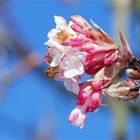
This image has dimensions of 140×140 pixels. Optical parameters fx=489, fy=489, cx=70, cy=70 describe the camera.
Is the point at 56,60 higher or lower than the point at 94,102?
higher

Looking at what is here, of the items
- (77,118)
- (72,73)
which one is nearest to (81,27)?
(72,73)

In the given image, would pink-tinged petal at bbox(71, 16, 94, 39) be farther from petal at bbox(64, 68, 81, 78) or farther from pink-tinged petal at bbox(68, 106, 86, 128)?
pink-tinged petal at bbox(68, 106, 86, 128)

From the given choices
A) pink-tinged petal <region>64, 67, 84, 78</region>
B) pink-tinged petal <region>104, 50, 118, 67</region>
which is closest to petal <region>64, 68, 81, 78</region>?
pink-tinged petal <region>64, 67, 84, 78</region>

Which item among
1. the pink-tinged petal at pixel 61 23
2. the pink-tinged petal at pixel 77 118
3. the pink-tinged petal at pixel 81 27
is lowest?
the pink-tinged petal at pixel 77 118

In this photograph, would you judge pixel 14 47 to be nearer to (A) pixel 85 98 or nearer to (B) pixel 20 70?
(B) pixel 20 70

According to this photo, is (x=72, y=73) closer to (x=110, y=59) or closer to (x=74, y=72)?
(x=74, y=72)

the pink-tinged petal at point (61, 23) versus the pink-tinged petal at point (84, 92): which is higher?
the pink-tinged petal at point (61, 23)

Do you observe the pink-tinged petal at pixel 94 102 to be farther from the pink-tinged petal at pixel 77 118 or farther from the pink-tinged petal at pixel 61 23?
the pink-tinged petal at pixel 61 23

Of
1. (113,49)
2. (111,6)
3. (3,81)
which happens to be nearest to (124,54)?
(113,49)

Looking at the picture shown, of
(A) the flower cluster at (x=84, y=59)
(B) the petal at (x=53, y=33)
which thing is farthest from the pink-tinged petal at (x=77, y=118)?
(B) the petal at (x=53, y=33)
